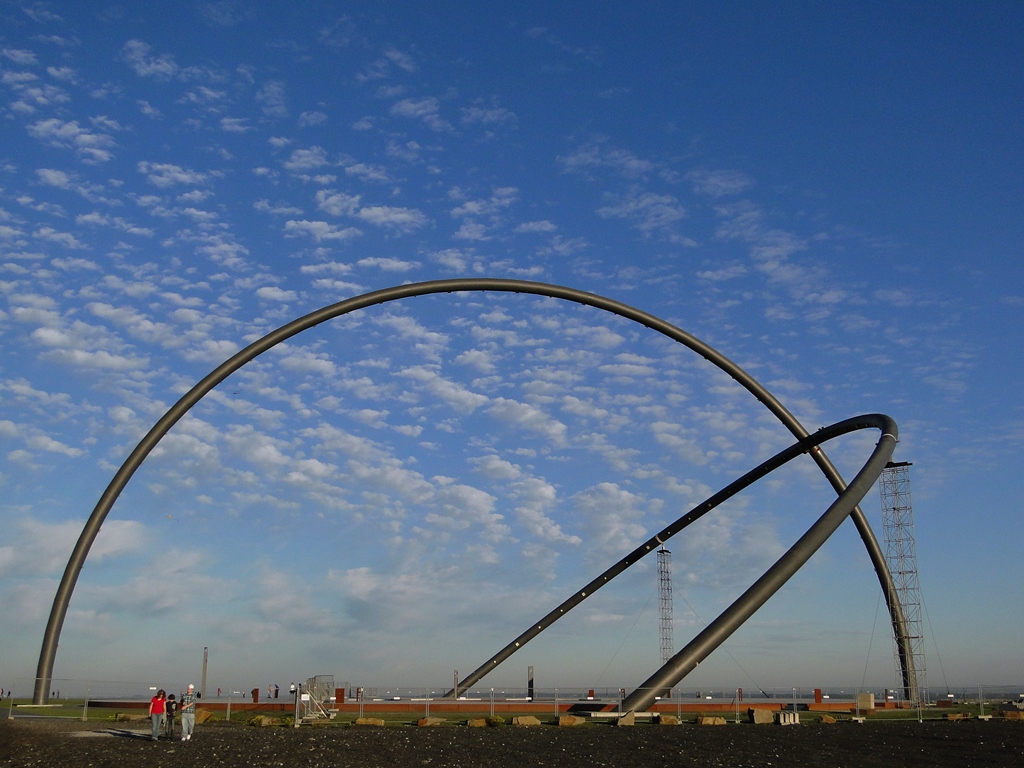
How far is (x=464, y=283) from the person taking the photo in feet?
142

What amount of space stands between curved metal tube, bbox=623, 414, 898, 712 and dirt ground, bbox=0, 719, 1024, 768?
1.72 m

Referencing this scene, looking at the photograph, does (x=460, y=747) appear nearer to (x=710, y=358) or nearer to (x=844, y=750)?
(x=844, y=750)

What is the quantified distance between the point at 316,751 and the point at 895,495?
49867 millimetres

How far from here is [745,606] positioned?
35.5 metres

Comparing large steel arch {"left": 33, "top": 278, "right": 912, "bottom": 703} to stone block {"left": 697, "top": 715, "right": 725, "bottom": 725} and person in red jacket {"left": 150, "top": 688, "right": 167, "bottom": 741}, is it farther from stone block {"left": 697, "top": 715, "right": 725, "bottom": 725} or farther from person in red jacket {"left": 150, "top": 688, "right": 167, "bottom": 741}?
stone block {"left": 697, "top": 715, "right": 725, "bottom": 725}

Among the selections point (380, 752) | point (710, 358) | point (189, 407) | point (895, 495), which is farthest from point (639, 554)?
point (380, 752)

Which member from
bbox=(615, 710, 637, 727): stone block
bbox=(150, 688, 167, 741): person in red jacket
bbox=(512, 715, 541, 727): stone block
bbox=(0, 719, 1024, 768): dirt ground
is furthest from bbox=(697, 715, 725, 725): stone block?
bbox=(150, 688, 167, 741): person in red jacket

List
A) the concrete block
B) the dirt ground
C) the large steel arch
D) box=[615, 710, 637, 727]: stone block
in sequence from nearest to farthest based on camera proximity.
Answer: the dirt ground → box=[615, 710, 637, 727]: stone block → the concrete block → the large steel arch

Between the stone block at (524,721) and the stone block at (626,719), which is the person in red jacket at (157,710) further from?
the stone block at (626,719)

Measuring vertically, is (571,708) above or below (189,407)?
below

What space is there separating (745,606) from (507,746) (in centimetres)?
1206

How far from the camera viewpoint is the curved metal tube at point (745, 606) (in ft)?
114

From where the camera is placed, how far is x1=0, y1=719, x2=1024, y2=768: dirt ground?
81.2 ft

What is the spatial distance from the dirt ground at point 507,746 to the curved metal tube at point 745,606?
1.72 meters
